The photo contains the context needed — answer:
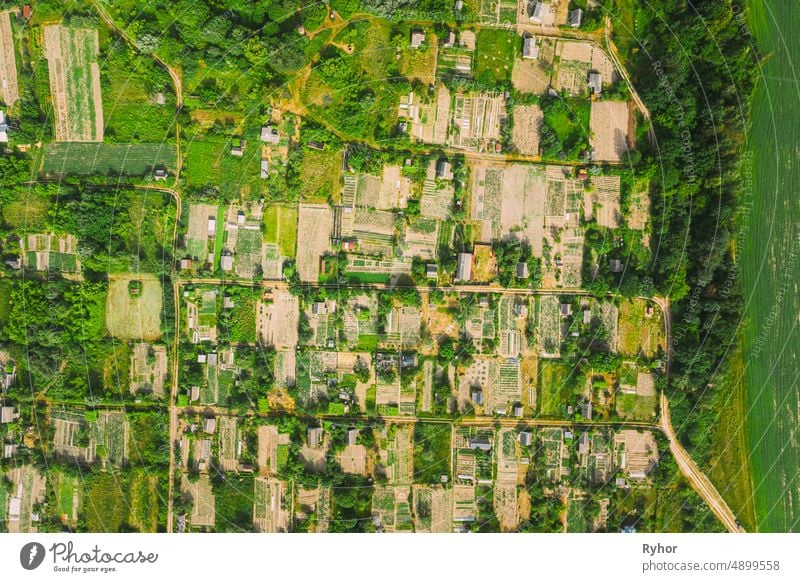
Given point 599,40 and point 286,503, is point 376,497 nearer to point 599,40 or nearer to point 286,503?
point 286,503

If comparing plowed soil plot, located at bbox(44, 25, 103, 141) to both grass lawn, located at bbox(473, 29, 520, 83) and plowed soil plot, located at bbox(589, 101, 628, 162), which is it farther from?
plowed soil plot, located at bbox(589, 101, 628, 162)

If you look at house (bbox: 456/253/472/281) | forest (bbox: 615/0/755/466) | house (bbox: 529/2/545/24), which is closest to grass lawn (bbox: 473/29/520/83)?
house (bbox: 529/2/545/24)

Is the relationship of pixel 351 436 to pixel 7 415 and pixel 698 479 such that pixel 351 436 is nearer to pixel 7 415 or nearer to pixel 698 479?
pixel 7 415

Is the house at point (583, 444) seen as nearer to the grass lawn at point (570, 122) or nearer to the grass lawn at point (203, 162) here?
the grass lawn at point (570, 122)

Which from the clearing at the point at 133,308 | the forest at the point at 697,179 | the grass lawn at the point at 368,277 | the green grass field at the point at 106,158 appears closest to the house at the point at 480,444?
the grass lawn at the point at 368,277

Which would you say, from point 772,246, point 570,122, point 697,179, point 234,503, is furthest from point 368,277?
point 772,246
